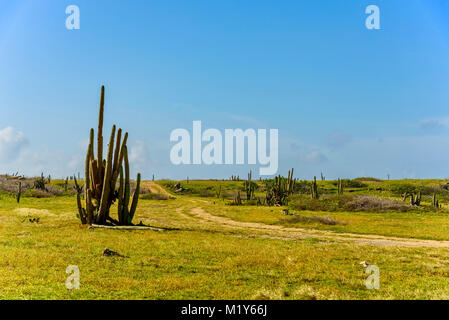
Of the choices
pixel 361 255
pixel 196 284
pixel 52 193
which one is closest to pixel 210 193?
pixel 52 193

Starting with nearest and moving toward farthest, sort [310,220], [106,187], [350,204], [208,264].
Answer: [208,264] < [106,187] < [310,220] < [350,204]

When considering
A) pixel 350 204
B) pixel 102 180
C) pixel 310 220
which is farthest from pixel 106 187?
pixel 350 204

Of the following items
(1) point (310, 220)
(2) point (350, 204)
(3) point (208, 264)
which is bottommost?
(1) point (310, 220)

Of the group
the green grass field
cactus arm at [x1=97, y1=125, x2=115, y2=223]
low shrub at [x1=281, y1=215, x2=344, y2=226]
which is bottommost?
low shrub at [x1=281, y1=215, x2=344, y2=226]

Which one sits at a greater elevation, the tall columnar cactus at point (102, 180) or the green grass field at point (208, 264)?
the tall columnar cactus at point (102, 180)

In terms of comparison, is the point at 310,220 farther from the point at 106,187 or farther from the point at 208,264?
the point at 208,264

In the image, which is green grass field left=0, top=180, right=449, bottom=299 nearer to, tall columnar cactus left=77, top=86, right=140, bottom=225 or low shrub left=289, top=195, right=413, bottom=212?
tall columnar cactus left=77, top=86, right=140, bottom=225

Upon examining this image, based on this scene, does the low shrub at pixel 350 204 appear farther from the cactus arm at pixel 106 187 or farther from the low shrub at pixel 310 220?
the cactus arm at pixel 106 187

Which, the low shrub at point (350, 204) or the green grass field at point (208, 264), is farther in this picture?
the low shrub at point (350, 204)

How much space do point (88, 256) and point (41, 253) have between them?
6.66 ft

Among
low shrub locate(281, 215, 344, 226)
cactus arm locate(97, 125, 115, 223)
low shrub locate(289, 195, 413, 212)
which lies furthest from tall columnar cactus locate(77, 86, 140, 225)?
low shrub locate(289, 195, 413, 212)

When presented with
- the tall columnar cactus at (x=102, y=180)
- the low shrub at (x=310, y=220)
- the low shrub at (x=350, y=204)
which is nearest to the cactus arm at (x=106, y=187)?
the tall columnar cactus at (x=102, y=180)

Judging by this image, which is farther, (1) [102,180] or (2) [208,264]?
(1) [102,180]
